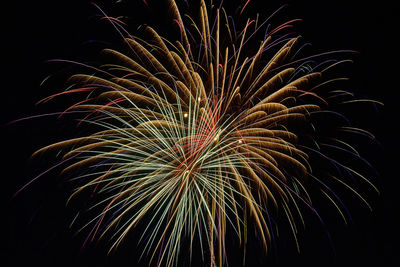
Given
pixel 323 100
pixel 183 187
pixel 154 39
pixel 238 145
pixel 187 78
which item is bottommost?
pixel 183 187

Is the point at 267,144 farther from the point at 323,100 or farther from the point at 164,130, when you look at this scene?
the point at 164,130

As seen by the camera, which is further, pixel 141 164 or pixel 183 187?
pixel 183 187

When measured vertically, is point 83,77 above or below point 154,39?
below

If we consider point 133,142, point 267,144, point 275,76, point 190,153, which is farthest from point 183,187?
point 275,76

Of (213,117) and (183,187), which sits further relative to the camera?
(183,187)

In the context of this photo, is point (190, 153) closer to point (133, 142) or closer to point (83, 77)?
point (133, 142)

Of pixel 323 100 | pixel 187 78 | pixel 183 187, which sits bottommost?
pixel 183 187

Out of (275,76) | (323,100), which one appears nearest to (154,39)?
(275,76)

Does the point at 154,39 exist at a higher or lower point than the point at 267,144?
higher

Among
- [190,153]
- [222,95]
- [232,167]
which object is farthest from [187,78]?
[232,167]
